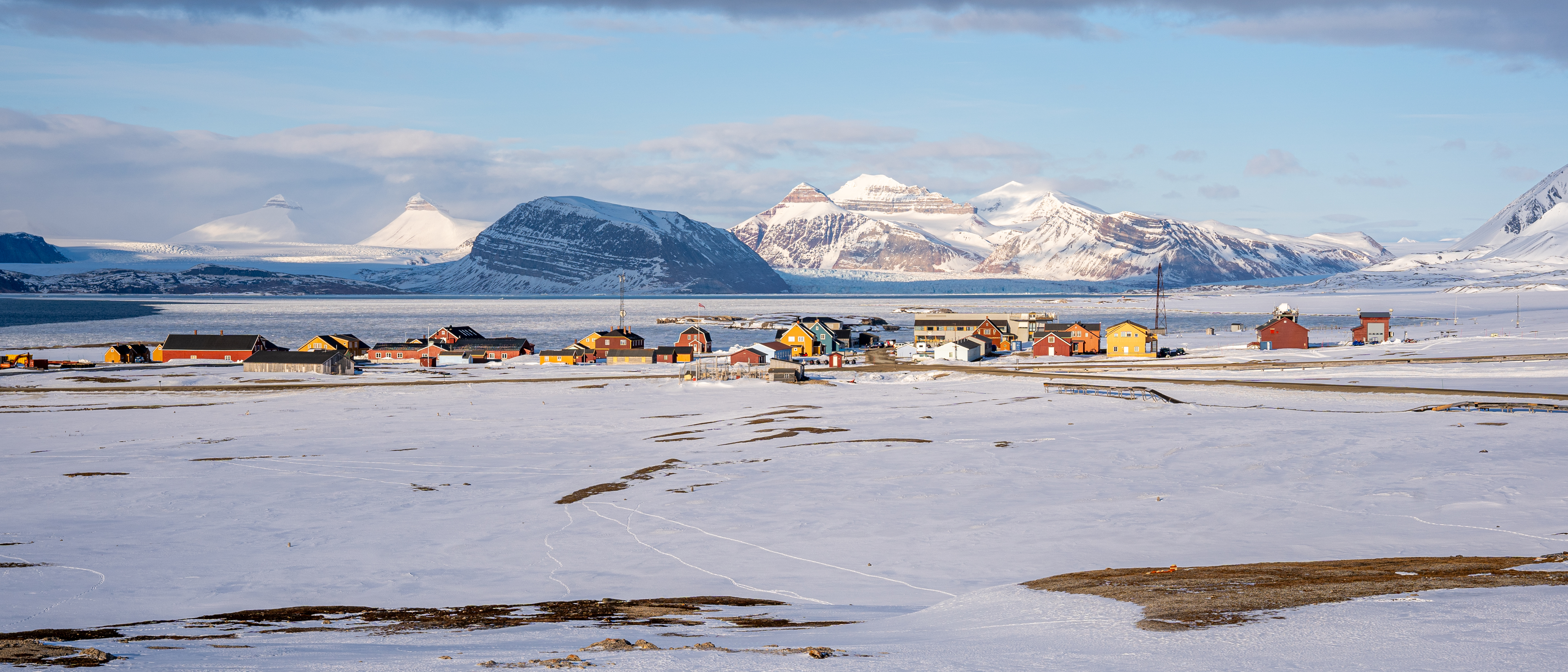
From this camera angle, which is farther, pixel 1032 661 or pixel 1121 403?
pixel 1121 403

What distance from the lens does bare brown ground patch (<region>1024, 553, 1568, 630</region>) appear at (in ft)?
60.1

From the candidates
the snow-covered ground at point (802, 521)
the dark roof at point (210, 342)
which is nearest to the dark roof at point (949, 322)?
the snow-covered ground at point (802, 521)

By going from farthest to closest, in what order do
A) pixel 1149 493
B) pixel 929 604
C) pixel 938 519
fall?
1. pixel 1149 493
2. pixel 938 519
3. pixel 929 604

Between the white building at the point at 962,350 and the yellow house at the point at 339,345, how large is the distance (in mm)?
52458

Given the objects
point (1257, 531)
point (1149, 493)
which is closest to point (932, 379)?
point (1149, 493)

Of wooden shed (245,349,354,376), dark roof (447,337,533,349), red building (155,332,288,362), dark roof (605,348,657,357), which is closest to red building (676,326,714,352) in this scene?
dark roof (605,348,657,357)

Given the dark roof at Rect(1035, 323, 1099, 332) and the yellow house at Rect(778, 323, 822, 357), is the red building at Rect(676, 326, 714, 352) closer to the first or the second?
the yellow house at Rect(778, 323, 822, 357)

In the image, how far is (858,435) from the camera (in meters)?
47.1

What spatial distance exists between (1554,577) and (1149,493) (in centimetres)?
1373

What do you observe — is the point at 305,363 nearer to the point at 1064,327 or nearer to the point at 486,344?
the point at 486,344

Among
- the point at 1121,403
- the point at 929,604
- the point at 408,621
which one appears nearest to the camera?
the point at 408,621

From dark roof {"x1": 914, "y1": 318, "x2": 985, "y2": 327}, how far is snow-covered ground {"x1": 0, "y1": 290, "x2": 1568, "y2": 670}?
61.4m

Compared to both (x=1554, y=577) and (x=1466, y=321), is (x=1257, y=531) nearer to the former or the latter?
(x=1554, y=577)

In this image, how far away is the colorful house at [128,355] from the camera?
97.9 m
